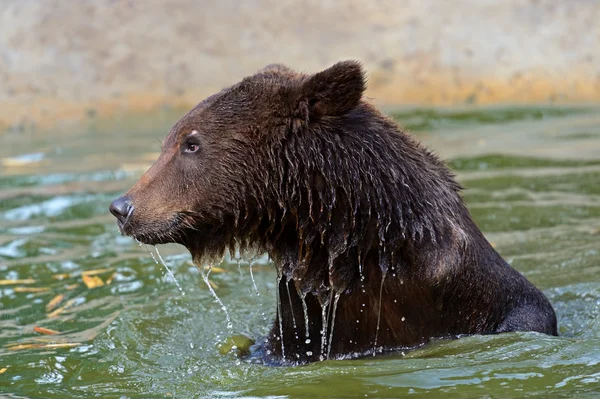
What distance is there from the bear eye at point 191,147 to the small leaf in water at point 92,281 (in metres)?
2.84

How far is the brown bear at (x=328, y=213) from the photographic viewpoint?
17.1ft

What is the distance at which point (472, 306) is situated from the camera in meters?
5.47

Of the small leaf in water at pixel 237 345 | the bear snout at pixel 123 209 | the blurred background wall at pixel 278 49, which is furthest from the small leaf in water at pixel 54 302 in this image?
the blurred background wall at pixel 278 49

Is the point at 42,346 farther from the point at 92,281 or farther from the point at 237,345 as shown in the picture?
the point at 92,281

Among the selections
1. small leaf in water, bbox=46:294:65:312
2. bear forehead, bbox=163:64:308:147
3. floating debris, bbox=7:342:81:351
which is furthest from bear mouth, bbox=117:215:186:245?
small leaf in water, bbox=46:294:65:312

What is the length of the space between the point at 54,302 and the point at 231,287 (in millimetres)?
1463

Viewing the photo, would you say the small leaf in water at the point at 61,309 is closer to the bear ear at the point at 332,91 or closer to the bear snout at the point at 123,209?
the bear snout at the point at 123,209

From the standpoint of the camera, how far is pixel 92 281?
315 inches

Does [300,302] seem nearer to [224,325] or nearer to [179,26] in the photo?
[224,325]

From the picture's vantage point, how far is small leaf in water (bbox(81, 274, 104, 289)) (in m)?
7.91

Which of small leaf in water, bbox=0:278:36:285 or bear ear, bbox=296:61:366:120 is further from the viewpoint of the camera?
small leaf in water, bbox=0:278:36:285

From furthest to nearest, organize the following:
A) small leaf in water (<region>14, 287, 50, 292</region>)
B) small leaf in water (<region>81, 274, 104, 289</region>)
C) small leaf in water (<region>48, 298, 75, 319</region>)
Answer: small leaf in water (<region>81, 274, 104, 289</region>)
small leaf in water (<region>14, 287, 50, 292</region>)
small leaf in water (<region>48, 298, 75, 319</region>)

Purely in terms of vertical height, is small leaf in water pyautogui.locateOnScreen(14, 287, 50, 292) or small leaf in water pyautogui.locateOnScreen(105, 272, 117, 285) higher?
small leaf in water pyautogui.locateOnScreen(105, 272, 117, 285)

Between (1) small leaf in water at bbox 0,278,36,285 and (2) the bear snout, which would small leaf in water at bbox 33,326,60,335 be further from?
(2) the bear snout
